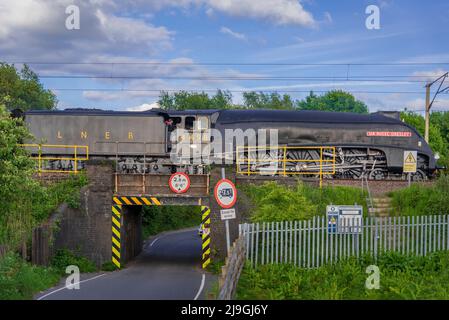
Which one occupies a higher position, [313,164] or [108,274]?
[313,164]

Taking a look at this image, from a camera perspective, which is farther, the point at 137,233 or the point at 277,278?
the point at 137,233

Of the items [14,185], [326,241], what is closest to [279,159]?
[326,241]

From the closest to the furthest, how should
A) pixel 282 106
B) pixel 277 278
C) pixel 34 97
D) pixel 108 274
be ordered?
pixel 277 278 < pixel 108 274 < pixel 34 97 < pixel 282 106

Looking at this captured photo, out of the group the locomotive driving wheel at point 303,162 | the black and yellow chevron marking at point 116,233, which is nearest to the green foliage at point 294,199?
the locomotive driving wheel at point 303,162

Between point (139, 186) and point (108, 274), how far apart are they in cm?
362

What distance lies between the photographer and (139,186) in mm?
21203

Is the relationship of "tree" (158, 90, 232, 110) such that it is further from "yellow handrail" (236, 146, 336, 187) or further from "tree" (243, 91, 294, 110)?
"yellow handrail" (236, 146, 336, 187)

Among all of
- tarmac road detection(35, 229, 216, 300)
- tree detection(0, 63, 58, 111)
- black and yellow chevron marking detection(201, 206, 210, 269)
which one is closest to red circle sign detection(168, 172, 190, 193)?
Result: black and yellow chevron marking detection(201, 206, 210, 269)

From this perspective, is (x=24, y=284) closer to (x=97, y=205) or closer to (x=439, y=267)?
(x=97, y=205)

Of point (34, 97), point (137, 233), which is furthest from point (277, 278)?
Answer: point (34, 97)

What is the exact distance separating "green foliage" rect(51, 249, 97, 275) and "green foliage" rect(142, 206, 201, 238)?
16.2 meters

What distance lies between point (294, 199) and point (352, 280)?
4.45 metres

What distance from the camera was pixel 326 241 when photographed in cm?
1578
